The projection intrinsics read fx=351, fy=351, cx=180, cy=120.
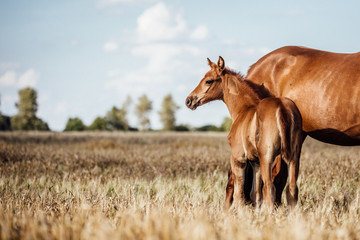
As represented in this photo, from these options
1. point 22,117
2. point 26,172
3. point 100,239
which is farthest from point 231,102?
point 22,117

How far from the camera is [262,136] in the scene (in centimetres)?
411

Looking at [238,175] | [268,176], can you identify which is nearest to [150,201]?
[238,175]

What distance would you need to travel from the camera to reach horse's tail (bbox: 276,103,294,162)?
13.2 feet

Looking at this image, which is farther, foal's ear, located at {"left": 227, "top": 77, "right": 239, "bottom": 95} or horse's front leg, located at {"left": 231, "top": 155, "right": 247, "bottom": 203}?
foal's ear, located at {"left": 227, "top": 77, "right": 239, "bottom": 95}

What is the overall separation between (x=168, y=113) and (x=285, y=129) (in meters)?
75.3

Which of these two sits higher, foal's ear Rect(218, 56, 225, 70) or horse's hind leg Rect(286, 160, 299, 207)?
foal's ear Rect(218, 56, 225, 70)

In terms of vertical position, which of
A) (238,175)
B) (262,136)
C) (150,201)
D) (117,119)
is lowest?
(150,201)

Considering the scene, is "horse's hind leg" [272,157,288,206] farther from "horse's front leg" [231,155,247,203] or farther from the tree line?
the tree line

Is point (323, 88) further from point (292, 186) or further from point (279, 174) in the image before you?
point (292, 186)

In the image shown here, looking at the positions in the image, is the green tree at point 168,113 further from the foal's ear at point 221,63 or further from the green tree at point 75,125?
the foal's ear at point 221,63

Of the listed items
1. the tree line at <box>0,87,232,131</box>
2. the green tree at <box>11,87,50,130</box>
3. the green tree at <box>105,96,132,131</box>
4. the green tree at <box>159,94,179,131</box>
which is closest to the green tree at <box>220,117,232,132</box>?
the tree line at <box>0,87,232,131</box>

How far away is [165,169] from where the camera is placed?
8.77 metres

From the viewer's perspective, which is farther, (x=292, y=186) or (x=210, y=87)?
(x=210, y=87)

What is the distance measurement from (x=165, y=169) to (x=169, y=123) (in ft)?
226
